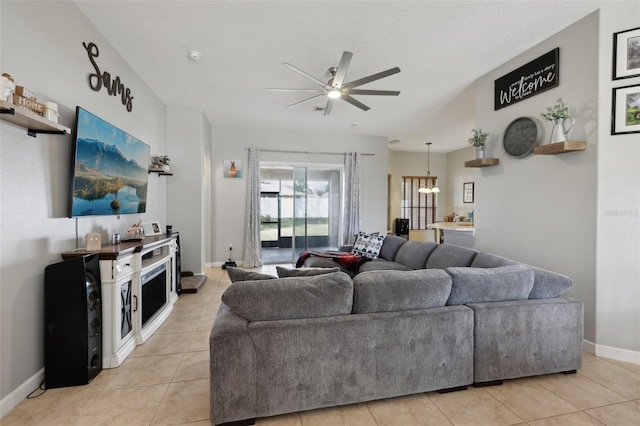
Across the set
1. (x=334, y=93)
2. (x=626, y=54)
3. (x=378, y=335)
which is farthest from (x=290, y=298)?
(x=626, y=54)

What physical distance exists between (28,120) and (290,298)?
189 centimetres

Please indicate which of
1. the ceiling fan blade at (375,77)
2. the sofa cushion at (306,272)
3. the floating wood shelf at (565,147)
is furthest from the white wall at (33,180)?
the floating wood shelf at (565,147)

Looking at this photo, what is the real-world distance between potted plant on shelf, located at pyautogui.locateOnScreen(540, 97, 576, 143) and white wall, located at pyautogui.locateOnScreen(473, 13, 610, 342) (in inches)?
2.5

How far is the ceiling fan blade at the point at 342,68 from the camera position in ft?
8.25

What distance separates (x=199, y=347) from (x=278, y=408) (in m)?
1.30

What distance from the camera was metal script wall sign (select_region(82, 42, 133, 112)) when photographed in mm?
2506

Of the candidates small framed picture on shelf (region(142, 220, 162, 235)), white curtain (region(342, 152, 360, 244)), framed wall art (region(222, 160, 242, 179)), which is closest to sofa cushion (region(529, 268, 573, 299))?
small framed picture on shelf (region(142, 220, 162, 235))

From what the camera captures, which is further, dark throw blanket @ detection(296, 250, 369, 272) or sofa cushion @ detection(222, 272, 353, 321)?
dark throw blanket @ detection(296, 250, 369, 272)

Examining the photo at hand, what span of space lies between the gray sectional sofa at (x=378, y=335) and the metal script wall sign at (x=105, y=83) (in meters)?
2.33

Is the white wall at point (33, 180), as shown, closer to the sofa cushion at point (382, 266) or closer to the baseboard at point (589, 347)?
the sofa cushion at point (382, 266)

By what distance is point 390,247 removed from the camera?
4344 mm

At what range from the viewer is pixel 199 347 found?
2.55 m

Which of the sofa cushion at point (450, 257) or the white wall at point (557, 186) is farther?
the sofa cushion at point (450, 257)

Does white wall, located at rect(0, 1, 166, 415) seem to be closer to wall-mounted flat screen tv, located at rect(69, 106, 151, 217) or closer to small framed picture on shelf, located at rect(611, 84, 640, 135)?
wall-mounted flat screen tv, located at rect(69, 106, 151, 217)
